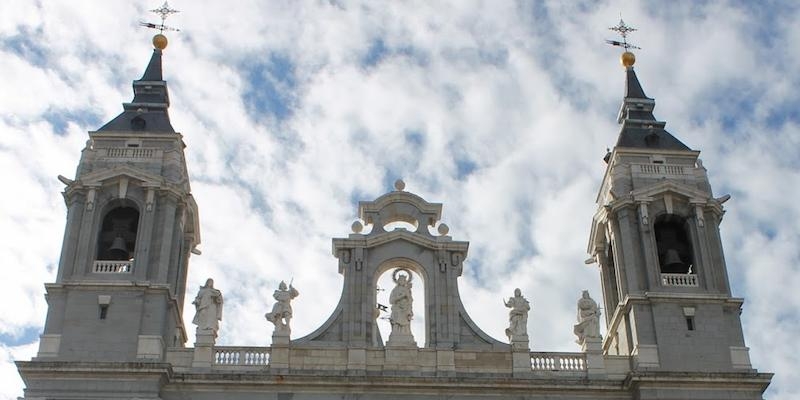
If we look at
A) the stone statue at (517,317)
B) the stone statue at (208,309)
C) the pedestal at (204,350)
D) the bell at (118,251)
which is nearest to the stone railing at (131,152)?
the bell at (118,251)

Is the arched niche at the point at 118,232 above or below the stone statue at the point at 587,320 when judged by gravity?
above

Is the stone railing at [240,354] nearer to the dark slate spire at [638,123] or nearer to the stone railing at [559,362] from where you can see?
the stone railing at [559,362]

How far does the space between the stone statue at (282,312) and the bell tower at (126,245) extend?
2.79 meters

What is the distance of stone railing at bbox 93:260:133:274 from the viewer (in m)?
33.4

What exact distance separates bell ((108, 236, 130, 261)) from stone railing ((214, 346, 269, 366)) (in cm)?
409

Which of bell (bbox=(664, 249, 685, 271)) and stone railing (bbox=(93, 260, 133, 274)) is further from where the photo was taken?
bell (bbox=(664, 249, 685, 271))

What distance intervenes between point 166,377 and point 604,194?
13954 millimetres

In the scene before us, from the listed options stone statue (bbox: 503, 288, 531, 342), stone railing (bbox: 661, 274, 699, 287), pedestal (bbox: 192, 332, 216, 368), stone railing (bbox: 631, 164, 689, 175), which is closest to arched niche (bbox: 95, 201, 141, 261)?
pedestal (bbox: 192, 332, 216, 368)

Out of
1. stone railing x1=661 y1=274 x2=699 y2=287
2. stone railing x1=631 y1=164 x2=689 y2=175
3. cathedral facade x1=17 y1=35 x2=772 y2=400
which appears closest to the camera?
cathedral facade x1=17 y1=35 x2=772 y2=400

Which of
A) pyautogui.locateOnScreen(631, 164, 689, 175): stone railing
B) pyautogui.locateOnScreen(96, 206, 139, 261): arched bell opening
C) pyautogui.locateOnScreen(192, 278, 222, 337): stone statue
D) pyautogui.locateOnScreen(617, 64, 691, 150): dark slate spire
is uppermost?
pyautogui.locateOnScreen(617, 64, 691, 150): dark slate spire

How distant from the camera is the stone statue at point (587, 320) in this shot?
109 ft

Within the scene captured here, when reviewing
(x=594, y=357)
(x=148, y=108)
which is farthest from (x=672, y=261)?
(x=148, y=108)

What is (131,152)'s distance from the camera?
1403 inches

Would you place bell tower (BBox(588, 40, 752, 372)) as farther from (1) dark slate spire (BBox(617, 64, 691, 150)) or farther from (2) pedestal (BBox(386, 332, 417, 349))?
(2) pedestal (BBox(386, 332, 417, 349))
